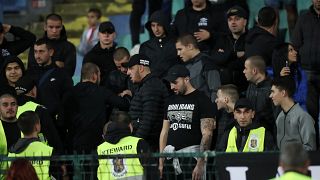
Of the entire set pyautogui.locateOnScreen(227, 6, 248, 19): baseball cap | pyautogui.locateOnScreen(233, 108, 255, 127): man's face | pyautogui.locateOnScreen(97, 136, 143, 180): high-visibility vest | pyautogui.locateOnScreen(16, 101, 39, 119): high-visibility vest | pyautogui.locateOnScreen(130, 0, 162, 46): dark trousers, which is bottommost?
pyautogui.locateOnScreen(97, 136, 143, 180): high-visibility vest

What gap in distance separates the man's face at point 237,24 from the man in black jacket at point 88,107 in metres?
1.94

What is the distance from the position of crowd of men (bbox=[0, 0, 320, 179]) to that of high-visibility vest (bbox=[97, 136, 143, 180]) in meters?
0.01

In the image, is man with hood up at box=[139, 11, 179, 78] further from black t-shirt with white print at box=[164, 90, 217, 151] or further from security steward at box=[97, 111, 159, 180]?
security steward at box=[97, 111, 159, 180]

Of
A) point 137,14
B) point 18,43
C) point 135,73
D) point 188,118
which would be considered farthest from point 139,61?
point 137,14

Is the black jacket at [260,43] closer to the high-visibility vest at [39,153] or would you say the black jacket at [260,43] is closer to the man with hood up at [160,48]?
the man with hood up at [160,48]

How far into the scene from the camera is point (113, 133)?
1163cm

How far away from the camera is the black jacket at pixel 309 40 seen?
552 inches

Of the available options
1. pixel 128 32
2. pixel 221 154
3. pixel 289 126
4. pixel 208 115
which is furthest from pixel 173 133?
pixel 128 32

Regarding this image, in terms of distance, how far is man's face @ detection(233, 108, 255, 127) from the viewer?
40.3 ft

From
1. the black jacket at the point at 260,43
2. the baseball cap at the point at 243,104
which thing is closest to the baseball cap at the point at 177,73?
the baseball cap at the point at 243,104

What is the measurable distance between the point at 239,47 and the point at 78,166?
4.22m

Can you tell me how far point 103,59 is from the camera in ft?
49.8

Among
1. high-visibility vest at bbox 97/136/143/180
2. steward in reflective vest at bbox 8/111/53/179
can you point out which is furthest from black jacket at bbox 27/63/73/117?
high-visibility vest at bbox 97/136/143/180

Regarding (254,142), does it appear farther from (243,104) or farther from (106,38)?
(106,38)
